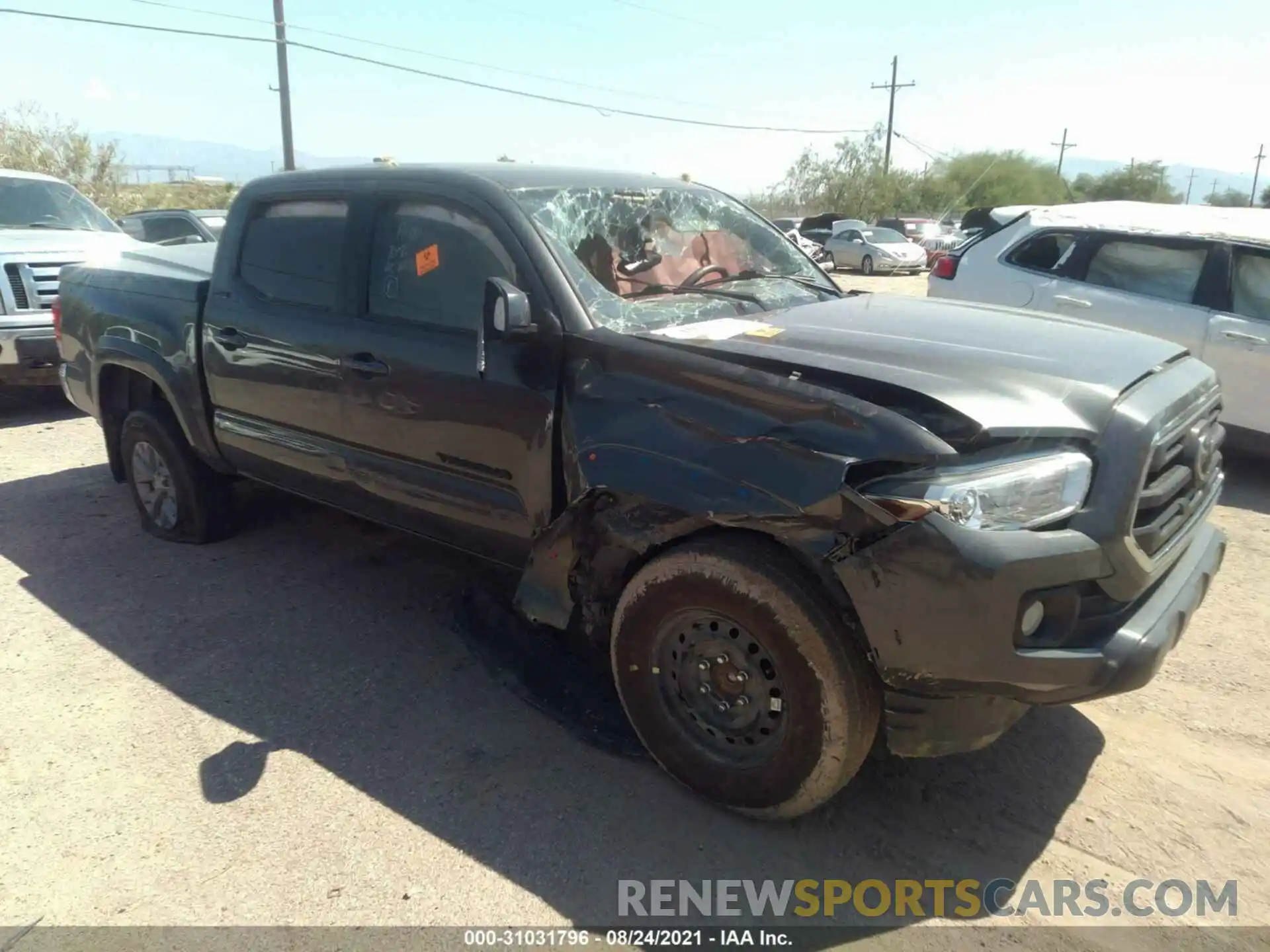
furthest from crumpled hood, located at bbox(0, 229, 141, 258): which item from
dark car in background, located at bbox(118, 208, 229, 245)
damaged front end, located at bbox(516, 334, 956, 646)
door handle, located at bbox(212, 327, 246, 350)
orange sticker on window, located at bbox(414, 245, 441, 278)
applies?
damaged front end, located at bbox(516, 334, 956, 646)

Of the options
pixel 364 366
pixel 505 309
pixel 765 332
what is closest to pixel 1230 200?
pixel 765 332

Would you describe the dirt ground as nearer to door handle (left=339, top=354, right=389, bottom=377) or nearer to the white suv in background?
door handle (left=339, top=354, right=389, bottom=377)

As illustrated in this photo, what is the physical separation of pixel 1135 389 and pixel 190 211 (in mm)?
11660

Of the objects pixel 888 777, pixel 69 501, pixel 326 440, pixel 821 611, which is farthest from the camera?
pixel 69 501

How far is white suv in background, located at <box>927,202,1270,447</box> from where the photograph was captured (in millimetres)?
5984

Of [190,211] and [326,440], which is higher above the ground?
[190,211]

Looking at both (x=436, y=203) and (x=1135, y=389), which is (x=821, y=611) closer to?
(x=1135, y=389)

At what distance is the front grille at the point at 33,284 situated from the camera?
7664mm

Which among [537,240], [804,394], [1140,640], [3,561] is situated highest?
[537,240]

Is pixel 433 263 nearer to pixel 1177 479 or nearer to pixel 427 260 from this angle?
pixel 427 260

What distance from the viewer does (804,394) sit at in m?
2.46

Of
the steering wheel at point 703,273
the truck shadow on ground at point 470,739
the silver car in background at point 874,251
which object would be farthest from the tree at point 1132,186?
the truck shadow on ground at point 470,739

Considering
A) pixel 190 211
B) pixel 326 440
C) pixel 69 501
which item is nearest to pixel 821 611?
pixel 326 440

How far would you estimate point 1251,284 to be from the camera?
19.8ft
